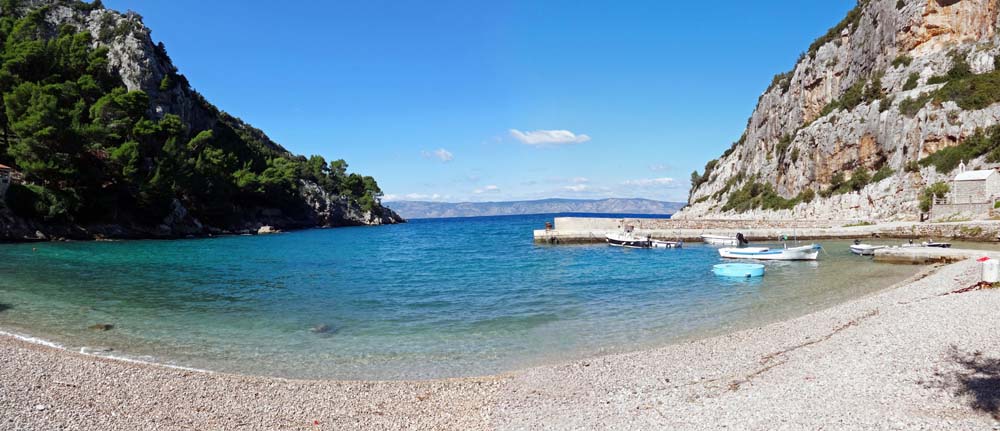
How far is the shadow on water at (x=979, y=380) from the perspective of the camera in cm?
633

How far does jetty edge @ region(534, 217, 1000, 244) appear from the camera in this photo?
3916cm

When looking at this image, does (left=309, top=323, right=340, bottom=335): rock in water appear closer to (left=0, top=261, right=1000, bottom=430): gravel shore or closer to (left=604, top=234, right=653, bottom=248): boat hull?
(left=0, top=261, right=1000, bottom=430): gravel shore

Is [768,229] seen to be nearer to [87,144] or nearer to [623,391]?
[623,391]

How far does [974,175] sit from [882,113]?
671 inches

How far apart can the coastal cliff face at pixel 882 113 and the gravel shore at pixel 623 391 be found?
5174 cm

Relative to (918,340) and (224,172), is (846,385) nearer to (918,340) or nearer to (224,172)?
(918,340)

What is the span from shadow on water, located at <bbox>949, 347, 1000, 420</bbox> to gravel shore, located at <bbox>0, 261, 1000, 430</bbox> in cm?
2

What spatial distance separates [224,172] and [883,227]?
8638 cm

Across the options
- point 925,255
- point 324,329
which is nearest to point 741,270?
point 925,255

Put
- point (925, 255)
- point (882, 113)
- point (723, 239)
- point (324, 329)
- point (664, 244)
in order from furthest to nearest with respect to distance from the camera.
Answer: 1. point (882, 113)
2. point (723, 239)
3. point (664, 244)
4. point (925, 255)
5. point (324, 329)

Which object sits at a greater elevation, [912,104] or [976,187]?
[912,104]

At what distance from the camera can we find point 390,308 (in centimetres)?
1902

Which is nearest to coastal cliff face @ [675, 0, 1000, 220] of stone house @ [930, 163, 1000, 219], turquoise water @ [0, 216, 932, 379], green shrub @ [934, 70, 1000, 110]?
green shrub @ [934, 70, 1000, 110]

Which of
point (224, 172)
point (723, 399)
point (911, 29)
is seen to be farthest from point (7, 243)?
point (911, 29)
